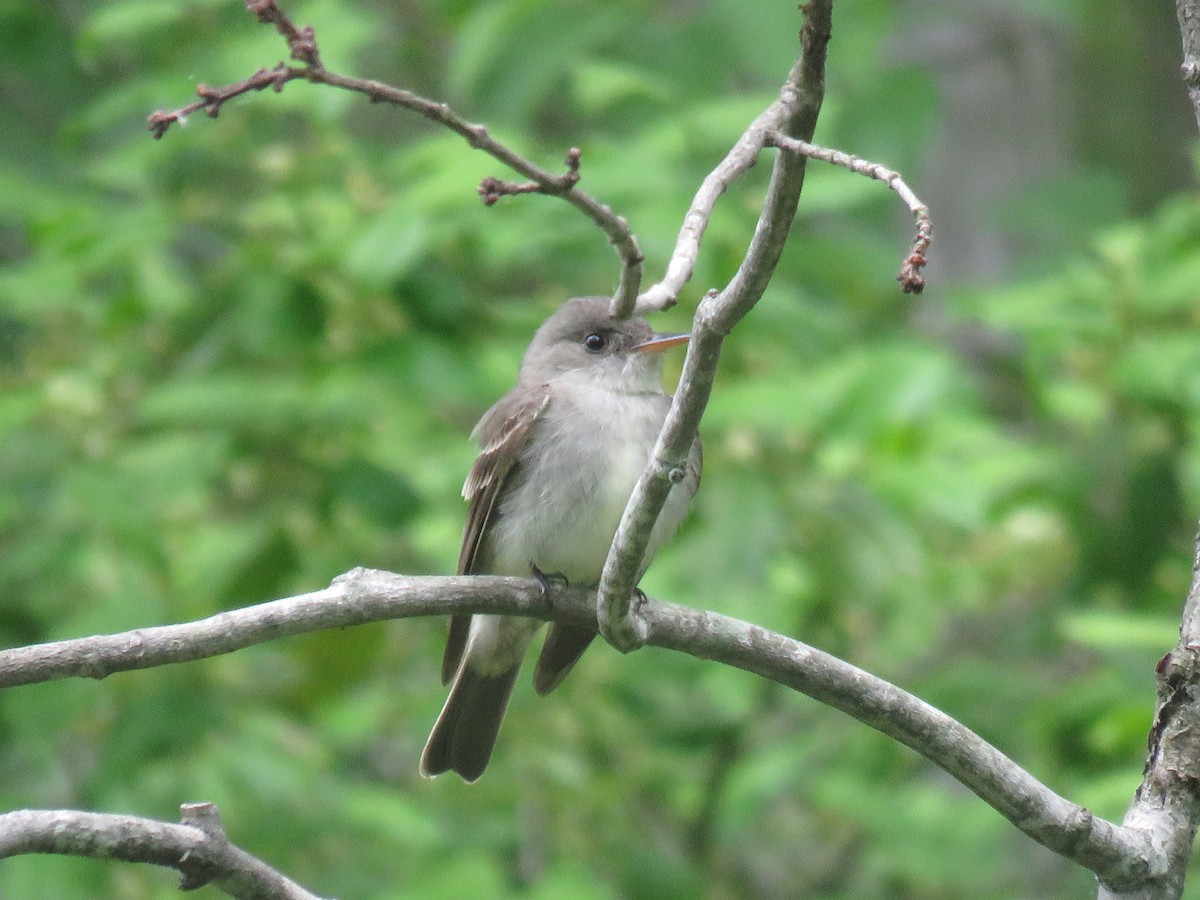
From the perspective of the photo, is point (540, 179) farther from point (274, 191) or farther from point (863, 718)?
point (274, 191)

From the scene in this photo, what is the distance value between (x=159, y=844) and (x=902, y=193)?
1.28m

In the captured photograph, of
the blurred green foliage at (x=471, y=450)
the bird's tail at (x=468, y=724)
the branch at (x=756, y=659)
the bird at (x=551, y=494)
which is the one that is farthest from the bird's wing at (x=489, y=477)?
the branch at (x=756, y=659)

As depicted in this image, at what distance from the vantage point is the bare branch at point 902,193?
6.18 ft

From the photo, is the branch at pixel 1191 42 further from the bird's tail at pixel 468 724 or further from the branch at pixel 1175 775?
the bird's tail at pixel 468 724

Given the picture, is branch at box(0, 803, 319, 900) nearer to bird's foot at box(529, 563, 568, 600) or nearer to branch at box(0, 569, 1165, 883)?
branch at box(0, 569, 1165, 883)

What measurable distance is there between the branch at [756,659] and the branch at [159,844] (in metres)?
0.22

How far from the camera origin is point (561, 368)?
4.50 meters

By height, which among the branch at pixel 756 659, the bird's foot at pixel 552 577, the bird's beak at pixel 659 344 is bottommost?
the branch at pixel 756 659

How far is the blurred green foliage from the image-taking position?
509 cm

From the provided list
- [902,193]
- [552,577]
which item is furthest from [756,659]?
[552,577]

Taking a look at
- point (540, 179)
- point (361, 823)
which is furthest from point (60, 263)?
point (540, 179)

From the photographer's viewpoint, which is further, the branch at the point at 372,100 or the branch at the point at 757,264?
the branch at the point at 757,264

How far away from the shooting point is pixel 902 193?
1961 mm

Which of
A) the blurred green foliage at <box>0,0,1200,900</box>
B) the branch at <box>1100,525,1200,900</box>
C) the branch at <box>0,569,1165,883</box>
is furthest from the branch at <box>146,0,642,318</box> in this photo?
the blurred green foliage at <box>0,0,1200,900</box>
